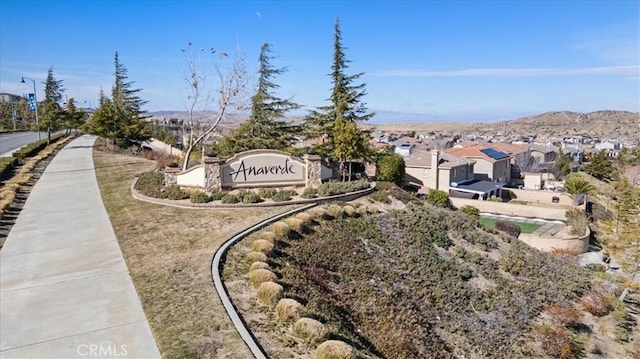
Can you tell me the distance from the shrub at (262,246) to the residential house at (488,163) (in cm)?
3986

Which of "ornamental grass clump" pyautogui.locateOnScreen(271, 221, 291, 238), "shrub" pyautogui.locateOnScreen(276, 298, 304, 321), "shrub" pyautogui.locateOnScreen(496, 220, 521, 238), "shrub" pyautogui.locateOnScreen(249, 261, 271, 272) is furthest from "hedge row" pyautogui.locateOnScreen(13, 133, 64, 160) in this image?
"shrub" pyautogui.locateOnScreen(496, 220, 521, 238)

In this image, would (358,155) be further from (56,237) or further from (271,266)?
(56,237)

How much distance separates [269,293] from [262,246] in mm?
3398

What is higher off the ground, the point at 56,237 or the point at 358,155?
the point at 358,155

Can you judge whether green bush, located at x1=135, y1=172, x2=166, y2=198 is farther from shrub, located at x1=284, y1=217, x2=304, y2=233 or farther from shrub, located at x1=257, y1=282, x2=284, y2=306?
shrub, located at x1=257, y1=282, x2=284, y2=306

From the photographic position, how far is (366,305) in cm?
1232

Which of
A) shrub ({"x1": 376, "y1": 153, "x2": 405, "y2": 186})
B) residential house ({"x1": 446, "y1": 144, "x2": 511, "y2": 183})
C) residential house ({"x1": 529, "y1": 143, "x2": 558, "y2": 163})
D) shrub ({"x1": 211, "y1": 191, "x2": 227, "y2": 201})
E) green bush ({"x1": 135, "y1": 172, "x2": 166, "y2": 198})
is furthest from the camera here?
residential house ({"x1": 529, "y1": 143, "x2": 558, "y2": 163})

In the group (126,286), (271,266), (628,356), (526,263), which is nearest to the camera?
(126,286)

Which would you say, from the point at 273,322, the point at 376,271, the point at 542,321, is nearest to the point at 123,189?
the point at 376,271

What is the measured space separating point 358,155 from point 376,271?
489 inches

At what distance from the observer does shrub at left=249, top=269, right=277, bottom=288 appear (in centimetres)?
1055

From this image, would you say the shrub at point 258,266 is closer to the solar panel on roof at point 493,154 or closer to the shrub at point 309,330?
the shrub at point 309,330

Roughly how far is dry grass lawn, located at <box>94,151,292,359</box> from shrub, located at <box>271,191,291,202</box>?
95 centimetres

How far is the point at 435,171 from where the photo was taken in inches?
1642
